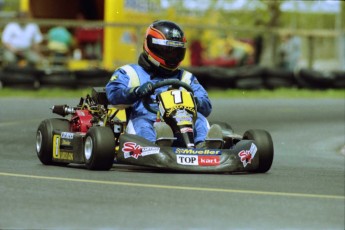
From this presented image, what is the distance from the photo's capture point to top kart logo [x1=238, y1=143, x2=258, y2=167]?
9.81m

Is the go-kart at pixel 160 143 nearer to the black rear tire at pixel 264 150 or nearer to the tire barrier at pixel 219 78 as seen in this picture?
the black rear tire at pixel 264 150

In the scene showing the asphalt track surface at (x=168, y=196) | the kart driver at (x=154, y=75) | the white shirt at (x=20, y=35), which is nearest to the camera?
the asphalt track surface at (x=168, y=196)

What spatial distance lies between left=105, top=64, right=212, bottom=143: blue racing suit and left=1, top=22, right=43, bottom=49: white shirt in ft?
Result: 48.7

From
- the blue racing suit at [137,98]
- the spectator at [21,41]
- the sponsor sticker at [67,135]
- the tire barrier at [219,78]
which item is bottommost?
the tire barrier at [219,78]

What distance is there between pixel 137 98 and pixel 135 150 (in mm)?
791

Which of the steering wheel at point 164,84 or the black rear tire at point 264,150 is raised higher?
the steering wheel at point 164,84

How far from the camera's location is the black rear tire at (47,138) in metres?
10.8

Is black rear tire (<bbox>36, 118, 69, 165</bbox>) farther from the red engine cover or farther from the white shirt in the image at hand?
the white shirt

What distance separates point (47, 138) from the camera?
1081cm

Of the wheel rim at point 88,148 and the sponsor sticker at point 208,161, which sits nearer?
the sponsor sticker at point 208,161

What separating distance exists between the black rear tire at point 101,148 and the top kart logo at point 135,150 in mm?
124

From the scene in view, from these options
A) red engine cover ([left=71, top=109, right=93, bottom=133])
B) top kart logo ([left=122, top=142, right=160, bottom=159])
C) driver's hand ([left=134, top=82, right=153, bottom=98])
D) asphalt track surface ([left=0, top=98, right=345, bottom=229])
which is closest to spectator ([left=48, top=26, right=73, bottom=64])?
asphalt track surface ([left=0, top=98, right=345, bottom=229])

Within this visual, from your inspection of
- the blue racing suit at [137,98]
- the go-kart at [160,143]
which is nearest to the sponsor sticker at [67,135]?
the go-kart at [160,143]

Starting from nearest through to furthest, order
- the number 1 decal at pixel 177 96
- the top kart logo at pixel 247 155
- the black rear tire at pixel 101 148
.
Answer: the black rear tire at pixel 101 148
the top kart logo at pixel 247 155
the number 1 decal at pixel 177 96
